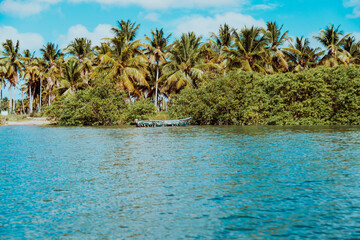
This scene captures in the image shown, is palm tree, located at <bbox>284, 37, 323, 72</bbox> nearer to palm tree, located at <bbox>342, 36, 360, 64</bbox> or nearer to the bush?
palm tree, located at <bbox>342, 36, 360, 64</bbox>

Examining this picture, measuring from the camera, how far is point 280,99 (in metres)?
35.7

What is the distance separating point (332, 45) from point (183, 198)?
45.4m

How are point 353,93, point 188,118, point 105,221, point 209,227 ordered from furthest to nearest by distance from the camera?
1. point 188,118
2. point 353,93
3. point 105,221
4. point 209,227

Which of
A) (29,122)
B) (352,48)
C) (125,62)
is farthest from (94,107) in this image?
(352,48)

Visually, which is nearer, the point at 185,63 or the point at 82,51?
the point at 185,63

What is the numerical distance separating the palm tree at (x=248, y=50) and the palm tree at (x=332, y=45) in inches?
378

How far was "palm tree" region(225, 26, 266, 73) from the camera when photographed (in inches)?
1667

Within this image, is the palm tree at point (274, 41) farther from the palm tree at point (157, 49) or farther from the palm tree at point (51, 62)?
the palm tree at point (51, 62)

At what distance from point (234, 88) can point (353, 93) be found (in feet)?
37.0

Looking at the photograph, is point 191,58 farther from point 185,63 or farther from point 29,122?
point 29,122

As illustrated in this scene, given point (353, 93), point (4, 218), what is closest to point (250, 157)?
point (4, 218)

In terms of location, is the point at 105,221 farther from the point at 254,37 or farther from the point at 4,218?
the point at 254,37

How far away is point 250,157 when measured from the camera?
41.6 feet

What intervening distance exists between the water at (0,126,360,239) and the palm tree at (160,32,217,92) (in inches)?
1321
